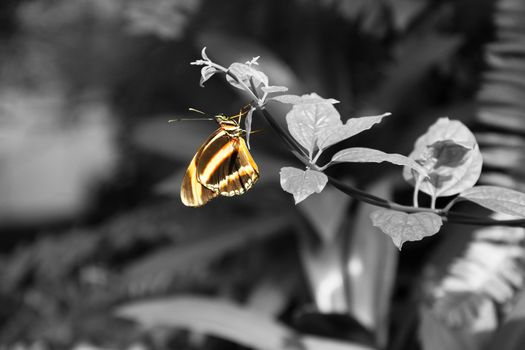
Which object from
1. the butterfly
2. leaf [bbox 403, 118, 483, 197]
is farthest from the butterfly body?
leaf [bbox 403, 118, 483, 197]

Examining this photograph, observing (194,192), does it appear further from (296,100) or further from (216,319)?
(216,319)

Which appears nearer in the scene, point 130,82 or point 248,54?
point 248,54

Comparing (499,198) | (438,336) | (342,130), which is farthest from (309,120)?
(438,336)

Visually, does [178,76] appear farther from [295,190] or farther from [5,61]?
[295,190]

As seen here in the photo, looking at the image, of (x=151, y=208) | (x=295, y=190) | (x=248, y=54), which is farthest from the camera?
(x=151, y=208)

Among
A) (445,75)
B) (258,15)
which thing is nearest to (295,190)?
(445,75)

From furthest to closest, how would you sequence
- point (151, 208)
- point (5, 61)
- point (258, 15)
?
1. point (5, 61)
2. point (151, 208)
3. point (258, 15)
